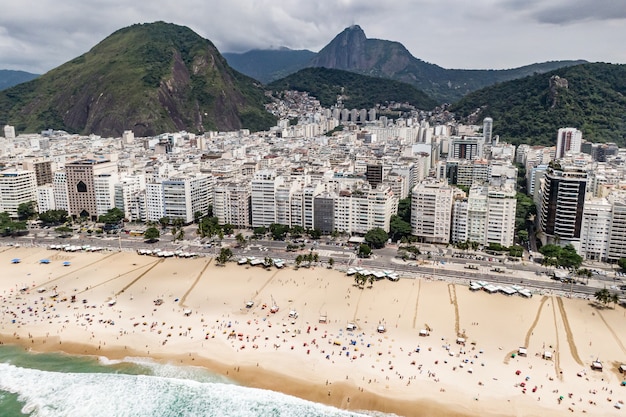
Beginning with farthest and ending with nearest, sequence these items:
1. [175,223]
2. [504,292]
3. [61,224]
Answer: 1. [61,224]
2. [175,223]
3. [504,292]

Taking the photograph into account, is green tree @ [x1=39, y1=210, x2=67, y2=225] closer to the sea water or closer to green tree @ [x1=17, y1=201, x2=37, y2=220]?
green tree @ [x1=17, y1=201, x2=37, y2=220]

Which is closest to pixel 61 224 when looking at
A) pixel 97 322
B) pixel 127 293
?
pixel 127 293

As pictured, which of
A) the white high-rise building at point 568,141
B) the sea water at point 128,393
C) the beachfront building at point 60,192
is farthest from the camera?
the white high-rise building at point 568,141

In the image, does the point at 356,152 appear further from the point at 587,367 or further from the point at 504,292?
the point at 587,367

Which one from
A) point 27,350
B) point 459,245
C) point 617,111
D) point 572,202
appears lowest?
point 27,350

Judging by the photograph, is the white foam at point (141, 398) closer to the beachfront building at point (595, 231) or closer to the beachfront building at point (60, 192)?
the beachfront building at point (595, 231)

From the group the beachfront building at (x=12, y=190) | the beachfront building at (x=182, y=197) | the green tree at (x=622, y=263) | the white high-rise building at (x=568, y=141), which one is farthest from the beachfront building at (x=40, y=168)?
the white high-rise building at (x=568, y=141)

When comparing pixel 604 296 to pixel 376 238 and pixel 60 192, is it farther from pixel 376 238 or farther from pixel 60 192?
pixel 60 192

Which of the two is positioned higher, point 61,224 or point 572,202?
point 572,202
